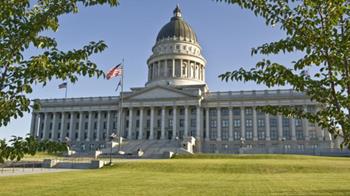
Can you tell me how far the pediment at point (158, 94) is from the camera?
103 m

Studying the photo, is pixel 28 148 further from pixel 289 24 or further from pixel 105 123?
pixel 105 123

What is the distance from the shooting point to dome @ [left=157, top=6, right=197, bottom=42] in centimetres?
12706

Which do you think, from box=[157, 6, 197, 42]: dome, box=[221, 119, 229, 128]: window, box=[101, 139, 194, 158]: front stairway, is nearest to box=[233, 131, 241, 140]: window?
box=[221, 119, 229, 128]: window

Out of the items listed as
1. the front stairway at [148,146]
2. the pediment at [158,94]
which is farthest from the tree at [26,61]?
the pediment at [158,94]

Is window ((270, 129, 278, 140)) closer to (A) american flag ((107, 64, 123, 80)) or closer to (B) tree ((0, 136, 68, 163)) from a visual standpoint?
(A) american flag ((107, 64, 123, 80))

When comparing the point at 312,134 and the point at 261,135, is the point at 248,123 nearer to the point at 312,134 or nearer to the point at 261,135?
the point at 261,135

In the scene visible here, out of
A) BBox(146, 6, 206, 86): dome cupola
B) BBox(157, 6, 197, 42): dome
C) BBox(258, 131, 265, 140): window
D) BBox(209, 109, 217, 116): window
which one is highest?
BBox(157, 6, 197, 42): dome

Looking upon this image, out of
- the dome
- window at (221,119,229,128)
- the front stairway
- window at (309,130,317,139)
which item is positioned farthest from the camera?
the dome

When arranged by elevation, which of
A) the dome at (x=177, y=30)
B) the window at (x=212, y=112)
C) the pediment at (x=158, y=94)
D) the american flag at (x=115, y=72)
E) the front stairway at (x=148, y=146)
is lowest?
the front stairway at (x=148, y=146)

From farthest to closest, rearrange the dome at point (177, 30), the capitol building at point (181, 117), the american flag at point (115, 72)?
the dome at point (177, 30), the capitol building at point (181, 117), the american flag at point (115, 72)

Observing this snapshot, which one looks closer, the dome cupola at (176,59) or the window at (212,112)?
the window at (212,112)

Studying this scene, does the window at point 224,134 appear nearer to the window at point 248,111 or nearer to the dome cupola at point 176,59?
the window at point 248,111

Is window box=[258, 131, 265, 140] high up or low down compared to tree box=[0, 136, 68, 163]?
Answer: up

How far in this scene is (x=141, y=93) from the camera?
10625cm
